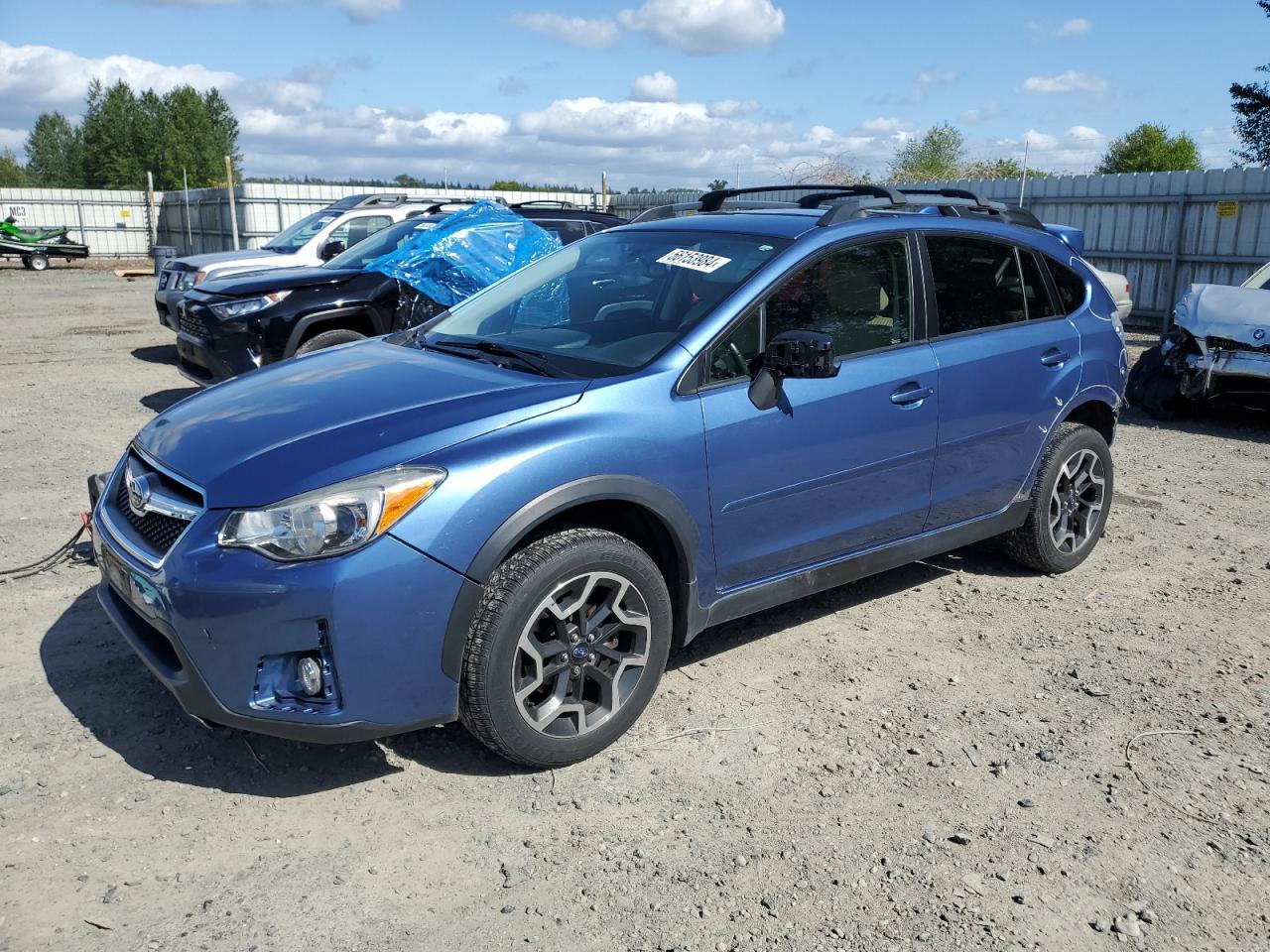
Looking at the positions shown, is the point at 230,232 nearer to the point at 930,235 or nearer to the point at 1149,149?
the point at 930,235

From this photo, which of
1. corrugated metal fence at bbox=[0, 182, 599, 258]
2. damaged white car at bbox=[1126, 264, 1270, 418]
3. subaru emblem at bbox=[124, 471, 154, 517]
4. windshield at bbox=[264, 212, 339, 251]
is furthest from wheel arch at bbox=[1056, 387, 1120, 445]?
corrugated metal fence at bbox=[0, 182, 599, 258]

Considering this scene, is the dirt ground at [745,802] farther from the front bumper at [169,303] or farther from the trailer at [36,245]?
the trailer at [36,245]

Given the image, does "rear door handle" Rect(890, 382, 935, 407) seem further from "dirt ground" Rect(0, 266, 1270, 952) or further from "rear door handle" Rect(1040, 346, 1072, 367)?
"dirt ground" Rect(0, 266, 1270, 952)

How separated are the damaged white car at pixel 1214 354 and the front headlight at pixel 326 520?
762 centimetres

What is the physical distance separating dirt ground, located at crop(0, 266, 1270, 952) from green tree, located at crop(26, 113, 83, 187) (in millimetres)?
124944

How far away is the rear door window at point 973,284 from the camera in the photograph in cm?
450

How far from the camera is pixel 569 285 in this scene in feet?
14.6

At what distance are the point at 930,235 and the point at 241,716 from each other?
3.32 meters

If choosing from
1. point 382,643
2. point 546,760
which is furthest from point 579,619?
point 382,643

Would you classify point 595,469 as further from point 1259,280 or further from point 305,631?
point 1259,280

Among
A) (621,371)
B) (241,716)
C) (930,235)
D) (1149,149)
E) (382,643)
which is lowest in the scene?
(241,716)

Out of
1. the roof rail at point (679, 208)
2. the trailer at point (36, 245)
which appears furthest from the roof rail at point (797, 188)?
the trailer at point (36, 245)

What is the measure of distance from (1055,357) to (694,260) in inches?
75.7

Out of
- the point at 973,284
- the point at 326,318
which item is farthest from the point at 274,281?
the point at 973,284
